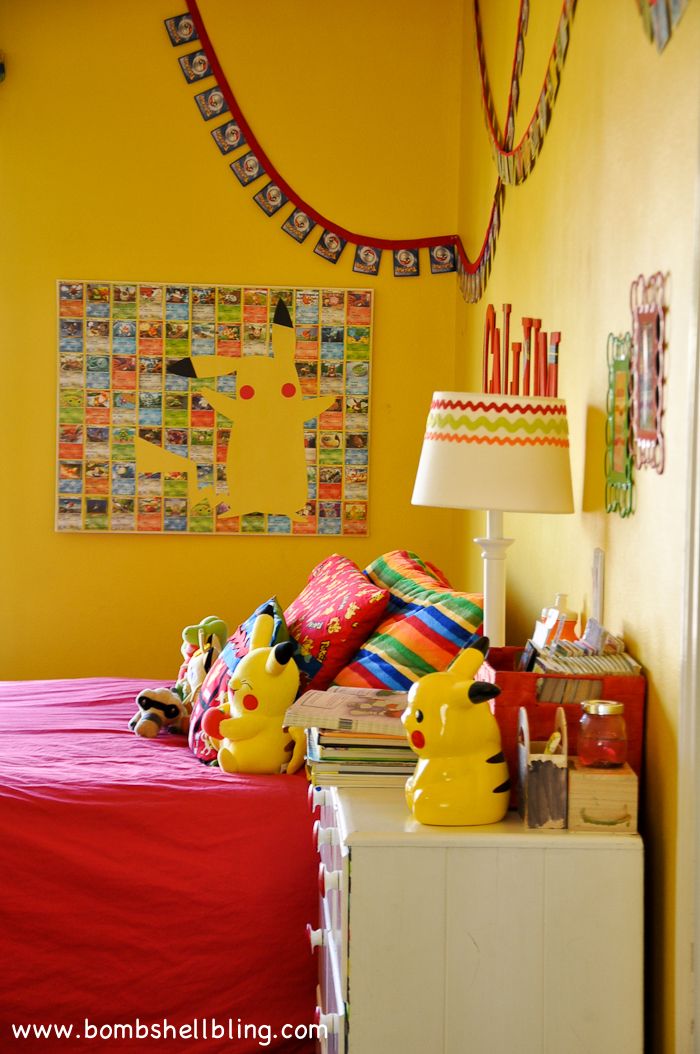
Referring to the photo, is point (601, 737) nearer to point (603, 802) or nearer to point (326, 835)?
point (603, 802)

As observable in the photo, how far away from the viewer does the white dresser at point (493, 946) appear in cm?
160

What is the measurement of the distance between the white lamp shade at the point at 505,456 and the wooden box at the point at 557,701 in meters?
0.37

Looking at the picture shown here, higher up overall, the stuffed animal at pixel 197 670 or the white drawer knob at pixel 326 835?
the stuffed animal at pixel 197 670

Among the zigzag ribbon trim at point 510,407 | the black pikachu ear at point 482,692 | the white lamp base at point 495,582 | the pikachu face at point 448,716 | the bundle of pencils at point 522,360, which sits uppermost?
the bundle of pencils at point 522,360

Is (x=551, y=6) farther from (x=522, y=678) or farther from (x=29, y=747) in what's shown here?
(x=29, y=747)

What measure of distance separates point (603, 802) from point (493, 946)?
243mm

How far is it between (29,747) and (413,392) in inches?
83.2

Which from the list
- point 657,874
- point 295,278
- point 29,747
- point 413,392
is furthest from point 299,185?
point 657,874

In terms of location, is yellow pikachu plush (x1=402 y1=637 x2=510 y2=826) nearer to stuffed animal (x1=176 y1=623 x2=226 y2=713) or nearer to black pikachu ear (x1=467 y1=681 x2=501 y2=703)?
black pikachu ear (x1=467 y1=681 x2=501 y2=703)

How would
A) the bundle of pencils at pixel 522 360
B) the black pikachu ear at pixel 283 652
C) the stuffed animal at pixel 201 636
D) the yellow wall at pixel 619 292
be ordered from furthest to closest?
the stuffed animal at pixel 201 636
the bundle of pencils at pixel 522 360
the black pikachu ear at pixel 283 652
the yellow wall at pixel 619 292

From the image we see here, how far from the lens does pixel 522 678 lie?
1751mm

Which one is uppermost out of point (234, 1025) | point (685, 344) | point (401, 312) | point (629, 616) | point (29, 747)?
point (401, 312)

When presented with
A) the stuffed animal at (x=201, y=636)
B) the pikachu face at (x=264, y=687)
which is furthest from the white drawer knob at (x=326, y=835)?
the stuffed animal at (x=201, y=636)

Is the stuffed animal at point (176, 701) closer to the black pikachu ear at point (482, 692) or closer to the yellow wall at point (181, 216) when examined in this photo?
the black pikachu ear at point (482, 692)
